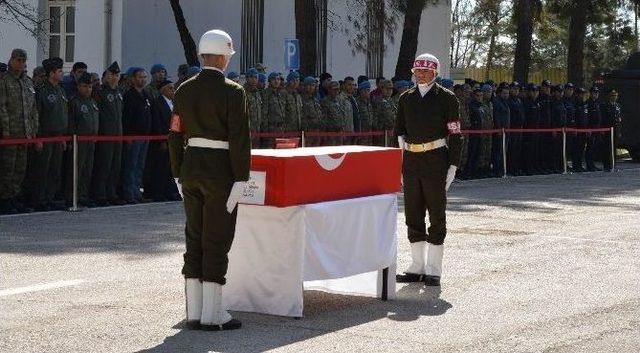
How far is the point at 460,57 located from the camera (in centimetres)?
7706

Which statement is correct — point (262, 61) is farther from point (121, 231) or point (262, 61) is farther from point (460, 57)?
point (460, 57)

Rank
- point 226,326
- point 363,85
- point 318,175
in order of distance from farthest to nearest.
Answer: point 363,85 → point 318,175 → point 226,326

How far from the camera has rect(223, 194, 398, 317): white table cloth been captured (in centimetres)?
997

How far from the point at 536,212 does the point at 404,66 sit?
1521 cm

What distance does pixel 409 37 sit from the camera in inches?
1334

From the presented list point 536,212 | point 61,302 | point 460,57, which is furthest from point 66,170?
point 460,57

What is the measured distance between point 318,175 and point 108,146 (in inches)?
358

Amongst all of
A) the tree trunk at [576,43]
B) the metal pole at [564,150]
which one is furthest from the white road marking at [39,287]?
the tree trunk at [576,43]

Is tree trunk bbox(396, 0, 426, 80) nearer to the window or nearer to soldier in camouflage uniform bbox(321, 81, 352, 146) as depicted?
the window

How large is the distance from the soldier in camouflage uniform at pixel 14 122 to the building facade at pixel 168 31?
14883mm

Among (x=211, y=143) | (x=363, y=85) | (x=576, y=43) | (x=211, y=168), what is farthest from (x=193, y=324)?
(x=576, y=43)

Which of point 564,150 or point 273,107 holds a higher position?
point 273,107

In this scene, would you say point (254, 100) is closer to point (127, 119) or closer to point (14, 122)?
point (127, 119)

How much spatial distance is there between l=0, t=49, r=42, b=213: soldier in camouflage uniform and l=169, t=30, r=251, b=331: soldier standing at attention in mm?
8141
